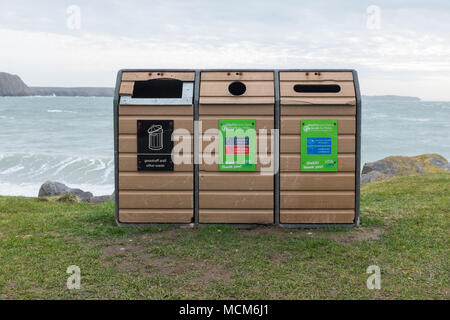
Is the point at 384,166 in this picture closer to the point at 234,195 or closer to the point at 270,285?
→ the point at 234,195

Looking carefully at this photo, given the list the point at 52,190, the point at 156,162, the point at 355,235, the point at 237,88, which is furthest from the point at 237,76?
the point at 52,190

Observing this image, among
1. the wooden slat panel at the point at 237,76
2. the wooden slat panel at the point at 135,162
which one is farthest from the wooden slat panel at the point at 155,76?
the wooden slat panel at the point at 135,162

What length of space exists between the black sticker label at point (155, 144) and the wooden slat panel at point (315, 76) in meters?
1.74

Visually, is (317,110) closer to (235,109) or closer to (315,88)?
(315,88)

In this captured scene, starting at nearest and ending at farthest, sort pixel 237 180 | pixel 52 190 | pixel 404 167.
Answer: pixel 237 180 → pixel 52 190 → pixel 404 167

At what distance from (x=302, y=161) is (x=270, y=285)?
2.17 metres

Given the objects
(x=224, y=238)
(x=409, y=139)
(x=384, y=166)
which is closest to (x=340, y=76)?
(x=224, y=238)

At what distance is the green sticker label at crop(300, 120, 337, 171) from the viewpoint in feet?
21.1

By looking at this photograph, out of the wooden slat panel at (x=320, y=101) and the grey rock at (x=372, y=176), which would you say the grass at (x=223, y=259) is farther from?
the grey rock at (x=372, y=176)

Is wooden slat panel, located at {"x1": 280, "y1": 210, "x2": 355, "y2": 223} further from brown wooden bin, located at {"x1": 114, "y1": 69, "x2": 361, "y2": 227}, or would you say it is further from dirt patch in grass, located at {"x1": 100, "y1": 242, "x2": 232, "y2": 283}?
dirt patch in grass, located at {"x1": 100, "y1": 242, "x2": 232, "y2": 283}

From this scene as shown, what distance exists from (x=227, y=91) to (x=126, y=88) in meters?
1.37

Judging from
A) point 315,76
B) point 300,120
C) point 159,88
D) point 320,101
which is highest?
point 315,76

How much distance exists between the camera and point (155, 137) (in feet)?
21.1

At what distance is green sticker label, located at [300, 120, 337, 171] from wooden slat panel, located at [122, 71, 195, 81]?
1.72m
